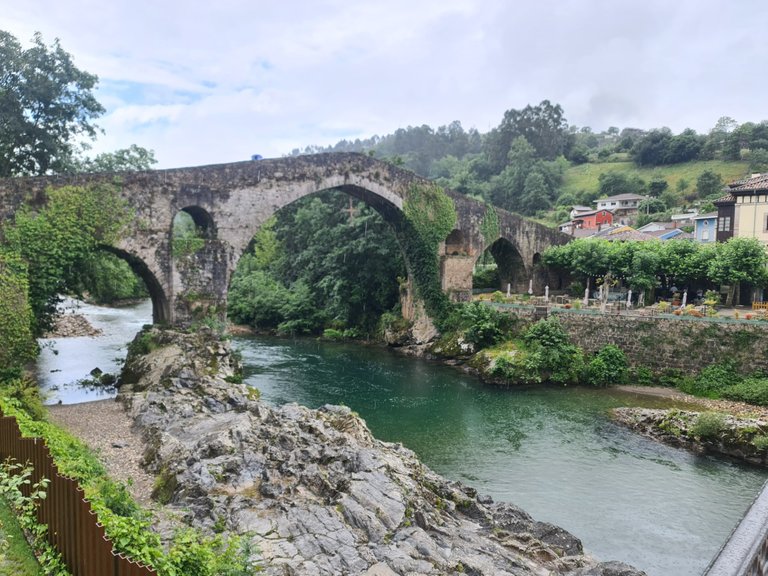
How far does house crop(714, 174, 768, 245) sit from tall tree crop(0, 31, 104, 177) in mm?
24846

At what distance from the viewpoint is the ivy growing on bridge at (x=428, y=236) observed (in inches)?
968

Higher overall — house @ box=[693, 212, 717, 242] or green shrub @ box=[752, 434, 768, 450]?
house @ box=[693, 212, 717, 242]

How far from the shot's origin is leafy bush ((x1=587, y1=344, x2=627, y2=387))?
19141mm

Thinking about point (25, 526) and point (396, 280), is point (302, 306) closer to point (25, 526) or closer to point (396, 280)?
point (396, 280)

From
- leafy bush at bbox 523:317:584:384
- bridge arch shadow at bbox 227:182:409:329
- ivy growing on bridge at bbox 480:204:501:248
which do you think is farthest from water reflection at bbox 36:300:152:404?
ivy growing on bridge at bbox 480:204:501:248

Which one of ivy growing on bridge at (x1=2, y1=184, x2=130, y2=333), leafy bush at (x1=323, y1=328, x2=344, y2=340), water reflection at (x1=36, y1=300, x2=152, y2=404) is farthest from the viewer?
leafy bush at (x1=323, y1=328, x2=344, y2=340)

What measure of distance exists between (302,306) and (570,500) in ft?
66.7

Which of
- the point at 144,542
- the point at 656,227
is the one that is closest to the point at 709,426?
the point at 144,542

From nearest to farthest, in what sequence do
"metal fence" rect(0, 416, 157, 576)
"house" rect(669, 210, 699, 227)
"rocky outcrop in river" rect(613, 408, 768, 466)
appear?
"metal fence" rect(0, 416, 157, 576) < "rocky outcrop in river" rect(613, 408, 768, 466) < "house" rect(669, 210, 699, 227)

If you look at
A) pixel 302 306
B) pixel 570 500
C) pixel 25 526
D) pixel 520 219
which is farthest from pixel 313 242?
pixel 25 526

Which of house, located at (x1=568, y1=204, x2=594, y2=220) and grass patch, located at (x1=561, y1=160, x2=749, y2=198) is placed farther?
→ grass patch, located at (x1=561, y1=160, x2=749, y2=198)

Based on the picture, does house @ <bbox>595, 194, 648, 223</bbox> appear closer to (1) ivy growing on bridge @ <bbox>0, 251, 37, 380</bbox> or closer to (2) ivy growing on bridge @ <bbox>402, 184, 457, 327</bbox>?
(2) ivy growing on bridge @ <bbox>402, 184, 457, 327</bbox>

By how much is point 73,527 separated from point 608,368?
17.5 metres

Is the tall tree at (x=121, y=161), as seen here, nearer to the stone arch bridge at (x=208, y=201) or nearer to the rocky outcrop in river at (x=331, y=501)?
the stone arch bridge at (x=208, y=201)
